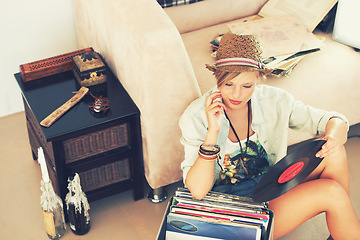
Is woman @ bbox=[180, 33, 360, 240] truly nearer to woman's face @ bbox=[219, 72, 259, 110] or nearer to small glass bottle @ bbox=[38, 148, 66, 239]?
woman's face @ bbox=[219, 72, 259, 110]

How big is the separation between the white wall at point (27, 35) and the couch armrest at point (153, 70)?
0.40 metres

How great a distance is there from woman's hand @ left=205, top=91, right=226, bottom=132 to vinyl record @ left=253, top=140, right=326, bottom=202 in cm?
20

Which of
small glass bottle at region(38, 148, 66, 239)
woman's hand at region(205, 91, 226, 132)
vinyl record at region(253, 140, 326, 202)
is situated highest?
woman's hand at region(205, 91, 226, 132)

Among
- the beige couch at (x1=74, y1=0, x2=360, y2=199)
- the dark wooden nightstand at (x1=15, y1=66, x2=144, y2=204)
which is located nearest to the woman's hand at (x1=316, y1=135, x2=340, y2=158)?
the beige couch at (x1=74, y1=0, x2=360, y2=199)

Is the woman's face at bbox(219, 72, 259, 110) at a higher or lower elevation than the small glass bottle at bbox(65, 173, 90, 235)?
higher

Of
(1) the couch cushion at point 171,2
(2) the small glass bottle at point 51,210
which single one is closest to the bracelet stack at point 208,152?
(2) the small glass bottle at point 51,210

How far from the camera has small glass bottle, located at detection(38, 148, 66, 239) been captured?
155cm

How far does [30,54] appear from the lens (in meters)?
2.14

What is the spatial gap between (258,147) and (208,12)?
87cm

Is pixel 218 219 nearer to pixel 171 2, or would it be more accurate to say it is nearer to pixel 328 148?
pixel 328 148

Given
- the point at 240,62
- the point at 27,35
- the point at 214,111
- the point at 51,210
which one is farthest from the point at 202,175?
the point at 27,35

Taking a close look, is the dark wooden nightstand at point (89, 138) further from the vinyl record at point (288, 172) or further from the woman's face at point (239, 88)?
the vinyl record at point (288, 172)

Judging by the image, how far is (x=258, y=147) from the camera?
58.4 inches

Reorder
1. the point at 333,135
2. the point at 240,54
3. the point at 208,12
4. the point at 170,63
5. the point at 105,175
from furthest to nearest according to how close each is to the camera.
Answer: the point at 208,12 → the point at 105,175 → the point at 170,63 → the point at 333,135 → the point at 240,54
